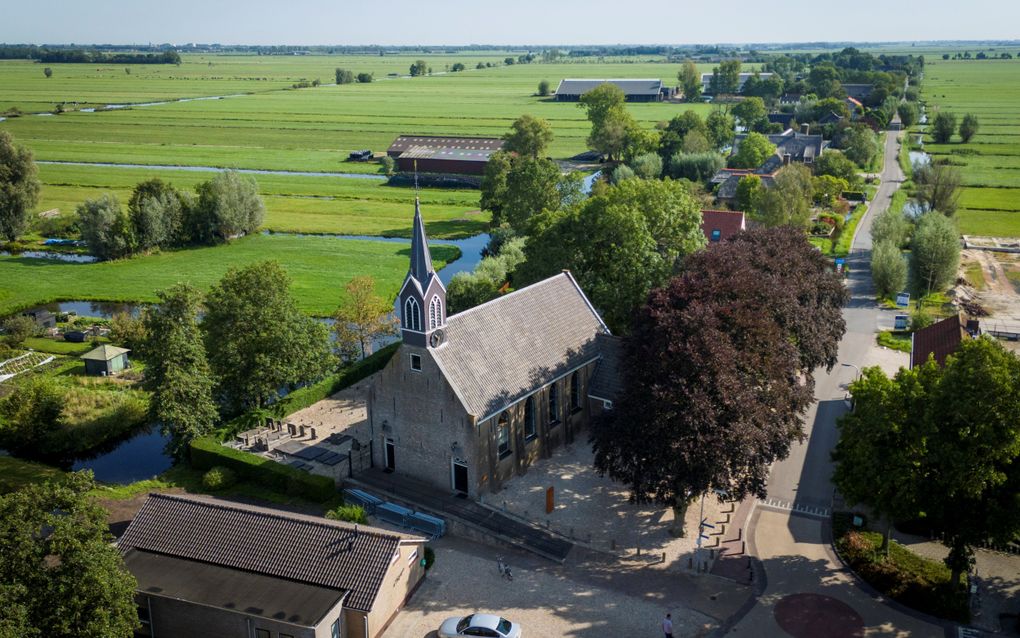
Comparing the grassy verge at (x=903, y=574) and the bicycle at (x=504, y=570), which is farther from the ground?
the grassy verge at (x=903, y=574)

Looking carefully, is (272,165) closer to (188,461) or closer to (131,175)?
(131,175)

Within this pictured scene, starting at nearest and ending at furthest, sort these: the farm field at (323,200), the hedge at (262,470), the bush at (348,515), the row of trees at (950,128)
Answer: the bush at (348,515), the hedge at (262,470), the farm field at (323,200), the row of trees at (950,128)

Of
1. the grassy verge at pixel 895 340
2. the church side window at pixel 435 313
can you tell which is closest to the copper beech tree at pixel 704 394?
the church side window at pixel 435 313

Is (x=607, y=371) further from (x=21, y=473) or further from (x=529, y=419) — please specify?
(x=21, y=473)

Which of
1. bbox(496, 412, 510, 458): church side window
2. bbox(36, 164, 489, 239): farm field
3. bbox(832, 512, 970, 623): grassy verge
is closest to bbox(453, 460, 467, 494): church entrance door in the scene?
bbox(496, 412, 510, 458): church side window

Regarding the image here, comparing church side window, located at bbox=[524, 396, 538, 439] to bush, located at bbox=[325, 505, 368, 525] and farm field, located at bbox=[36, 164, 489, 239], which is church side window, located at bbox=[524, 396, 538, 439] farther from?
farm field, located at bbox=[36, 164, 489, 239]

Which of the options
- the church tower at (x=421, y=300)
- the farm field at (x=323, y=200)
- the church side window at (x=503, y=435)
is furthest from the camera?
the farm field at (x=323, y=200)

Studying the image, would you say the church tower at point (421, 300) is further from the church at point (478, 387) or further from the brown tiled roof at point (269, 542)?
the brown tiled roof at point (269, 542)

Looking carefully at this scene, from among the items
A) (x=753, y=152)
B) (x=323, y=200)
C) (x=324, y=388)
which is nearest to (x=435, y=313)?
(x=324, y=388)
